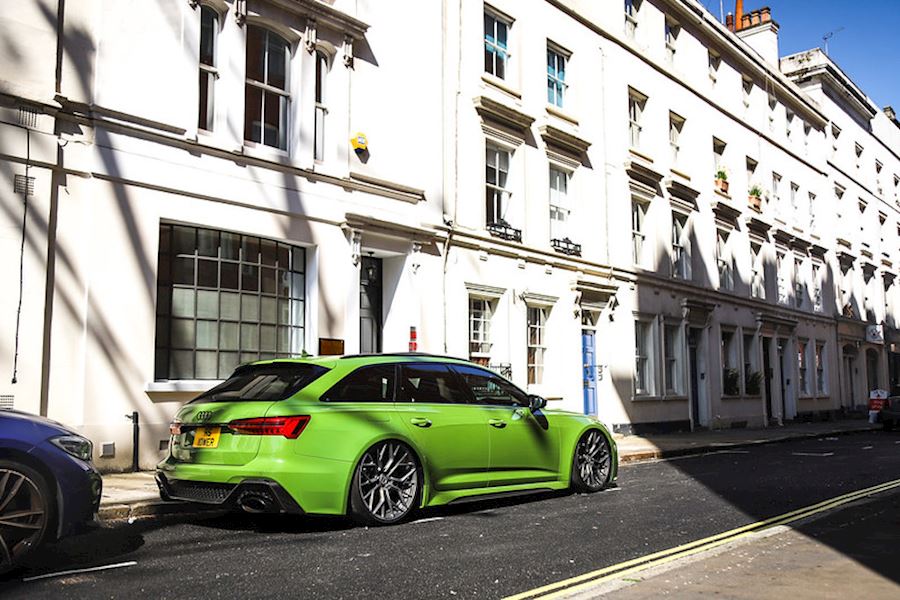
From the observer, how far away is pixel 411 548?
669 centimetres

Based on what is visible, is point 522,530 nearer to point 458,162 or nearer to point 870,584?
point 870,584

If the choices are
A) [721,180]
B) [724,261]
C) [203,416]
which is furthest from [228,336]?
[721,180]

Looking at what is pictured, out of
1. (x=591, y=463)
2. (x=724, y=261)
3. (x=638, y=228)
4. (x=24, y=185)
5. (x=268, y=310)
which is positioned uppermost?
(x=638, y=228)

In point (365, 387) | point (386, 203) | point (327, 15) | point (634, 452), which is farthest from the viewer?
point (634, 452)

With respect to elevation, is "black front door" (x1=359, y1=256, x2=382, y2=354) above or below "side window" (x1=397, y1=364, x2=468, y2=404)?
above

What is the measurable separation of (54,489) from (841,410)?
35179 millimetres

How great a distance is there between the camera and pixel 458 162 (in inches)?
675

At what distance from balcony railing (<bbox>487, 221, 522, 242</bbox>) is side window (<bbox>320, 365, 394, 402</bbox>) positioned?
32.5 feet

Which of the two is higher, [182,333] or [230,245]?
[230,245]

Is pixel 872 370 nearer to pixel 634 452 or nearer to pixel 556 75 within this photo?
pixel 556 75

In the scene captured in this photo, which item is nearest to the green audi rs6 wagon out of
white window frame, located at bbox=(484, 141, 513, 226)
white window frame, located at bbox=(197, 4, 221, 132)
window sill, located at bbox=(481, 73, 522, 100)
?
white window frame, located at bbox=(197, 4, 221, 132)

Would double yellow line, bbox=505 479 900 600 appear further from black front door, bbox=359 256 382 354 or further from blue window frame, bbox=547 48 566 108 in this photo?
blue window frame, bbox=547 48 566 108

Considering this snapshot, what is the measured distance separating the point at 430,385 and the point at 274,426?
1932 mm

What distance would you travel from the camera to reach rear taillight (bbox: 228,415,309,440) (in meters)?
7.12
